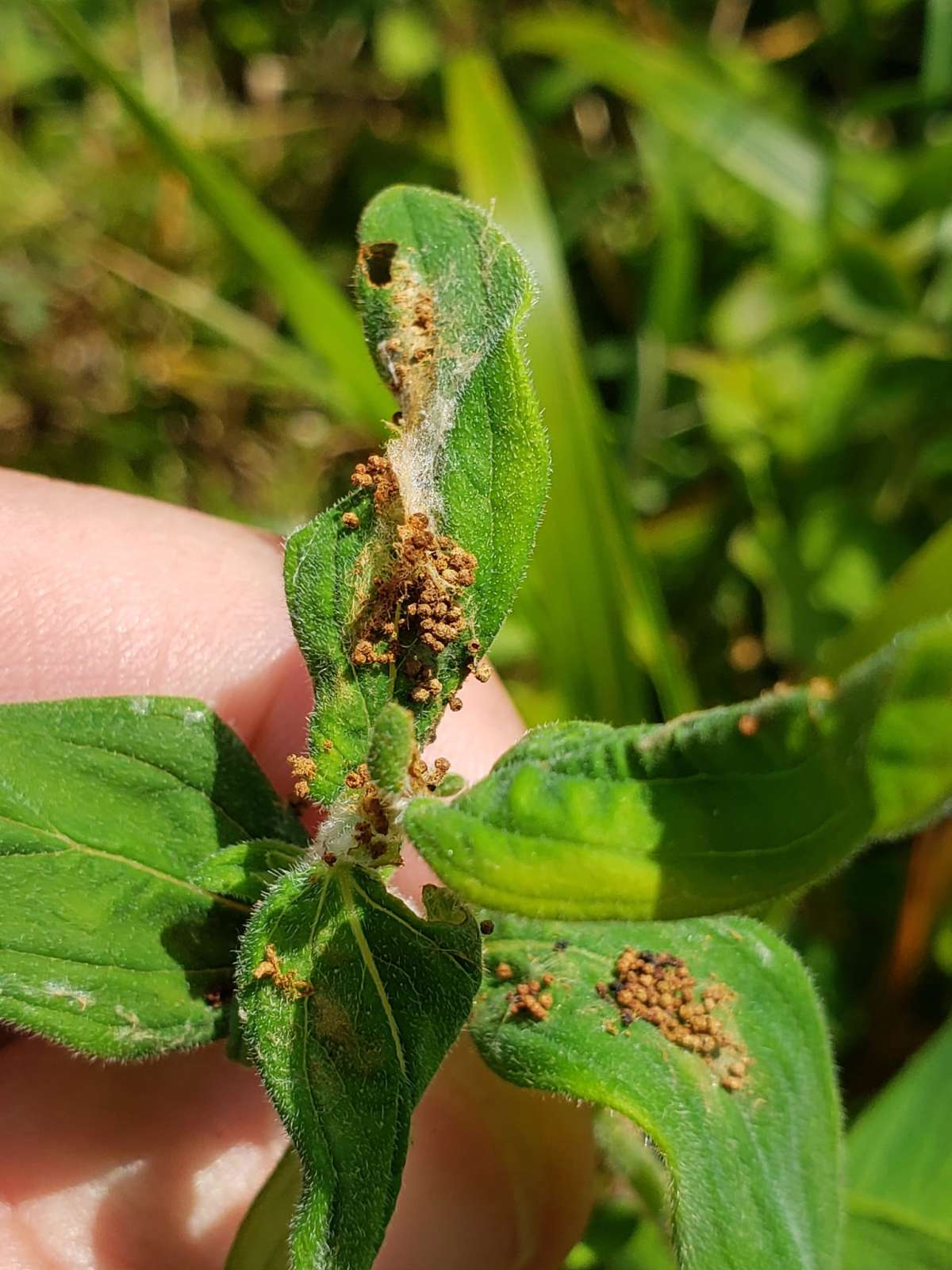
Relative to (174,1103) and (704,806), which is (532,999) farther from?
(174,1103)

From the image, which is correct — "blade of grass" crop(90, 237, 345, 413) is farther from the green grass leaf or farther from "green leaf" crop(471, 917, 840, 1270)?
the green grass leaf

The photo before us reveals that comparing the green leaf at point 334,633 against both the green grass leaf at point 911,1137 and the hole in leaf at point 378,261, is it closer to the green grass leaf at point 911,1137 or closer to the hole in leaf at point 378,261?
the hole in leaf at point 378,261

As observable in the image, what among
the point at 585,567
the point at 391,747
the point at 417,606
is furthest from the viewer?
the point at 585,567

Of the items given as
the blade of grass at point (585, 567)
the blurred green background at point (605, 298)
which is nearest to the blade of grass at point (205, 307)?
the blurred green background at point (605, 298)

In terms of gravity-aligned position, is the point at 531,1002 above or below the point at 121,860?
below

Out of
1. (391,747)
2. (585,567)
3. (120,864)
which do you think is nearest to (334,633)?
(391,747)

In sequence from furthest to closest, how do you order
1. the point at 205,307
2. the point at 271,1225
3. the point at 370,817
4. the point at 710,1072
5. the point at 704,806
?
the point at 205,307, the point at 271,1225, the point at 710,1072, the point at 370,817, the point at 704,806
